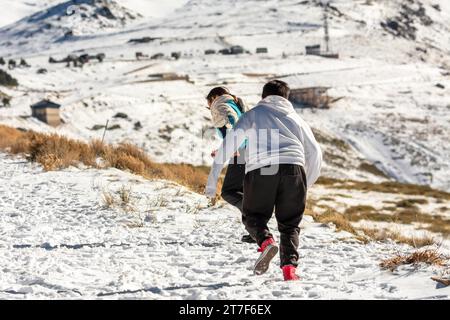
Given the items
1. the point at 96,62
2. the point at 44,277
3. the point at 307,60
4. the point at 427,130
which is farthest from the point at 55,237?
the point at 307,60

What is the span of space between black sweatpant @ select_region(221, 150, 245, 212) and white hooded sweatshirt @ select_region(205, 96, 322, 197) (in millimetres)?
877

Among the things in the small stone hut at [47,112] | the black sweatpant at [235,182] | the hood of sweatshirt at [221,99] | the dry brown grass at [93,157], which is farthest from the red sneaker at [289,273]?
the small stone hut at [47,112]

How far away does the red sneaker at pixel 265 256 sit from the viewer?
4680mm

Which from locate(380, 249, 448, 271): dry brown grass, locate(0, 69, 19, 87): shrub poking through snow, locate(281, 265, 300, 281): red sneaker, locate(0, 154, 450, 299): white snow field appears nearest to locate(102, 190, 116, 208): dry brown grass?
locate(0, 154, 450, 299): white snow field

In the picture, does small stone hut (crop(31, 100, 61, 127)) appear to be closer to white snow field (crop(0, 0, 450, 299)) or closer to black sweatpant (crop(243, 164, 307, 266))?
white snow field (crop(0, 0, 450, 299))

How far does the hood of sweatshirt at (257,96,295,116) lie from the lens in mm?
4789

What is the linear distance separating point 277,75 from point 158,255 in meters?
93.0

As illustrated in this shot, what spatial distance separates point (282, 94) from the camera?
4.91 m

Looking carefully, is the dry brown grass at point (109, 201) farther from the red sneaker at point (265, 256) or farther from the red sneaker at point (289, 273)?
the red sneaker at point (289, 273)

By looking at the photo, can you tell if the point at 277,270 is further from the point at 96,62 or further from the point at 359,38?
the point at 359,38

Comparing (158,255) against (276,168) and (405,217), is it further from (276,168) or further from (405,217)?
(405,217)

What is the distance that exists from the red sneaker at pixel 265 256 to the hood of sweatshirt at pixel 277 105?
1107mm

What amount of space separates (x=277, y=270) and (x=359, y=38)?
143 m

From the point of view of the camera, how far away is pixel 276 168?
4.70m
